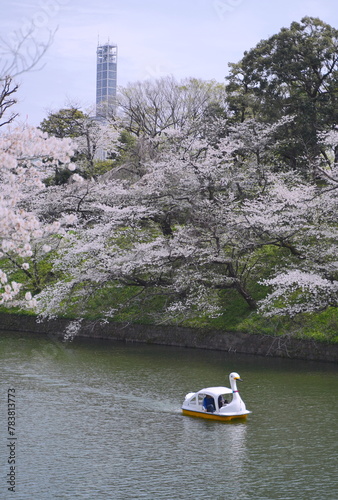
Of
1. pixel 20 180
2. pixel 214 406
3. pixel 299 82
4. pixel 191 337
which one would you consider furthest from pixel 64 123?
pixel 20 180

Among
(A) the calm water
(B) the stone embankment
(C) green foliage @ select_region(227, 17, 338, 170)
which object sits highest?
(C) green foliage @ select_region(227, 17, 338, 170)

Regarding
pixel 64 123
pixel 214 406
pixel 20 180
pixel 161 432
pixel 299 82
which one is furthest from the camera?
pixel 64 123

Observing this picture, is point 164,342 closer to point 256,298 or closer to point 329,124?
point 256,298

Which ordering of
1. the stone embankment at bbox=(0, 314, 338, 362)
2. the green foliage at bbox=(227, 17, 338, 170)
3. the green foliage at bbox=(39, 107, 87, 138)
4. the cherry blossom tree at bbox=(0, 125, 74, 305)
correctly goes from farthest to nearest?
the green foliage at bbox=(39, 107, 87, 138) → the green foliage at bbox=(227, 17, 338, 170) → the stone embankment at bbox=(0, 314, 338, 362) → the cherry blossom tree at bbox=(0, 125, 74, 305)

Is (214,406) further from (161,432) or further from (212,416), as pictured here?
(161,432)

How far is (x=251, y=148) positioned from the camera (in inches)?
1404

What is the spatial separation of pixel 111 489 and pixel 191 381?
9.51 meters

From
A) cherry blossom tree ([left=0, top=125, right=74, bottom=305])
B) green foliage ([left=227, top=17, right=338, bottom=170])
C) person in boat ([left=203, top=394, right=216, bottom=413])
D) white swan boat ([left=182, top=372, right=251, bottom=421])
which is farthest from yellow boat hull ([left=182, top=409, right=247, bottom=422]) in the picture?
green foliage ([left=227, top=17, right=338, bottom=170])

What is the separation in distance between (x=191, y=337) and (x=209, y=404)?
38.3ft

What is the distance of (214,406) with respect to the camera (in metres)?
17.0

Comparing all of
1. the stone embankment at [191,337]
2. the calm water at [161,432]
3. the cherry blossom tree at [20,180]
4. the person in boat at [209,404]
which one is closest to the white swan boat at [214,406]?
the person in boat at [209,404]

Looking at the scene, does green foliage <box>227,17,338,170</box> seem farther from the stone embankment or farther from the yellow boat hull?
the yellow boat hull

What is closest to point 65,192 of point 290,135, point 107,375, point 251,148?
point 251,148

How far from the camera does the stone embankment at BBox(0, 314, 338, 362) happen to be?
82.3ft
